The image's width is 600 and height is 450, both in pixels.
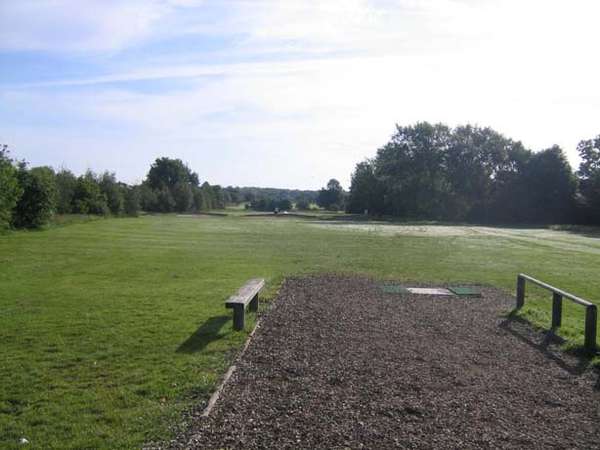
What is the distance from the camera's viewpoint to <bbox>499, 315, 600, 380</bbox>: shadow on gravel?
7.31m

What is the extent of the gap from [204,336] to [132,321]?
1658 mm

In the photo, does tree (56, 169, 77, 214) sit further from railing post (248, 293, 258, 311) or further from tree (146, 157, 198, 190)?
tree (146, 157, 198, 190)

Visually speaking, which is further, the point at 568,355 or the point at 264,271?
the point at 264,271

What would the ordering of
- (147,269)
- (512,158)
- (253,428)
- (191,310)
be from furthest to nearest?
(512,158)
(147,269)
(191,310)
(253,428)

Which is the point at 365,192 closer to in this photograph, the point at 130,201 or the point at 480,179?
the point at 480,179

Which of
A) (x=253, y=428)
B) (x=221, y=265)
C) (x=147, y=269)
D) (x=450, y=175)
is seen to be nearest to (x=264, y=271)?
(x=221, y=265)

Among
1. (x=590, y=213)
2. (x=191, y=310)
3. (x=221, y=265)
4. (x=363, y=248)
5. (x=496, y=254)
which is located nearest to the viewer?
(x=191, y=310)

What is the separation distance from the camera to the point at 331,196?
146125 mm

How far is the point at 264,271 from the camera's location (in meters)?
16.8

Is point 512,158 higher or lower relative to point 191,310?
higher

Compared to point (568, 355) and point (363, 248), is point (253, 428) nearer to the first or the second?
point (568, 355)

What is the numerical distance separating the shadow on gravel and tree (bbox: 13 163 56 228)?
33.6 metres

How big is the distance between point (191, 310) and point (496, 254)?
17976 millimetres

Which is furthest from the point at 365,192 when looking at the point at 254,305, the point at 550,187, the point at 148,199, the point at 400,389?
the point at 400,389
